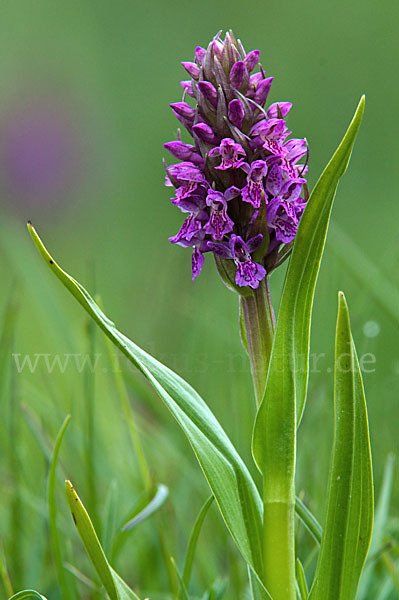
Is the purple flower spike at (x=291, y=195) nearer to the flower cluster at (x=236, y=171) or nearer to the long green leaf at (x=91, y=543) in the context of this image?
the flower cluster at (x=236, y=171)

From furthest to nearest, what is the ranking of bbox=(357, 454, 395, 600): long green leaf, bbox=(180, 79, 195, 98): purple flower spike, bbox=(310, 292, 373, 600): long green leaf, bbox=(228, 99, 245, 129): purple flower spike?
bbox=(357, 454, 395, 600): long green leaf → bbox=(180, 79, 195, 98): purple flower spike → bbox=(228, 99, 245, 129): purple flower spike → bbox=(310, 292, 373, 600): long green leaf

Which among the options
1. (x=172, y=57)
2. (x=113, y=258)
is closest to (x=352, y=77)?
(x=172, y=57)

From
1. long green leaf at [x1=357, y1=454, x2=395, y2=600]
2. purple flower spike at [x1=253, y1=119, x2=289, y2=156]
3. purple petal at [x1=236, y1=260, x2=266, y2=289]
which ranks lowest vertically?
long green leaf at [x1=357, y1=454, x2=395, y2=600]

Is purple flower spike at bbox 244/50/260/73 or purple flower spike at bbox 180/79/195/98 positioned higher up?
purple flower spike at bbox 180/79/195/98

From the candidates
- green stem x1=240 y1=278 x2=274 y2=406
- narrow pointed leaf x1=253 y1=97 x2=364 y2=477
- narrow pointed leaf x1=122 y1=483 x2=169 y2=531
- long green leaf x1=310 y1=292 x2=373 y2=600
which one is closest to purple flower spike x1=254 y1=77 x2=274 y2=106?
narrow pointed leaf x1=253 y1=97 x2=364 y2=477

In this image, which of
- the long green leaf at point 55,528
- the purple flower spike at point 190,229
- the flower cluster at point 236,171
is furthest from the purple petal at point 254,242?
the long green leaf at point 55,528

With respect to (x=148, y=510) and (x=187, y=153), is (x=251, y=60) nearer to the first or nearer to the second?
(x=187, y=153)

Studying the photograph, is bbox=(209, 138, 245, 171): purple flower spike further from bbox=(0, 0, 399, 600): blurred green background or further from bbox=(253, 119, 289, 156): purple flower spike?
bbox=(0, 0, 399, 600): blurred green background
